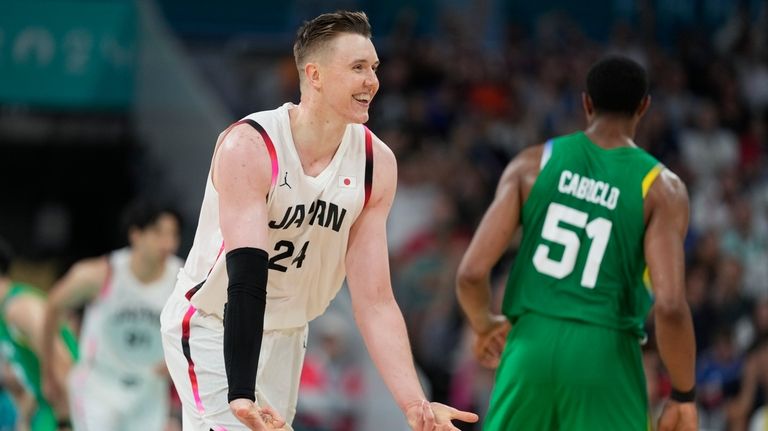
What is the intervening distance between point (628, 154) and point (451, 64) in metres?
9.48

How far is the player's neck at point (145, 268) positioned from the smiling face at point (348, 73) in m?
4.23

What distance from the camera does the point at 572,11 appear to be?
17359 mm

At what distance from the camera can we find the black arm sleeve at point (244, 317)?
449cm

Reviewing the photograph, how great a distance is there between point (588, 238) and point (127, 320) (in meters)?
4.01

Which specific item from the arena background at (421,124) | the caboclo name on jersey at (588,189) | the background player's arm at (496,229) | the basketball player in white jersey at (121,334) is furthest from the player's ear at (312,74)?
the arena background at (421,124)

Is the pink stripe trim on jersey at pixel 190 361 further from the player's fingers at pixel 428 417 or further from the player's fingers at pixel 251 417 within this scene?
the player's fingers at pixel 428 417

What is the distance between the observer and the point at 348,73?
16.0 ft

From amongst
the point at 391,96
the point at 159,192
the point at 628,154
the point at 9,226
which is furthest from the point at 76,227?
the point at 628,154

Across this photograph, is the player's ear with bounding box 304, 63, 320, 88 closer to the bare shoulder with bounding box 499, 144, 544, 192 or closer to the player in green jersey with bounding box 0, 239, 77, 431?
the bare shoulder with bounding box 499, 144, 544, 192

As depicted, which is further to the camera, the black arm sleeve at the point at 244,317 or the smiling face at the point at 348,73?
the smiling face at the point at 348,73

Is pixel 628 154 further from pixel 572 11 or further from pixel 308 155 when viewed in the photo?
pixel 572 11

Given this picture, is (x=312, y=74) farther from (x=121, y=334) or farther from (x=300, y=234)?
(x=121, y=334)

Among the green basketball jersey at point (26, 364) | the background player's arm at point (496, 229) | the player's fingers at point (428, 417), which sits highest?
the background player's arm at point (496, 229)

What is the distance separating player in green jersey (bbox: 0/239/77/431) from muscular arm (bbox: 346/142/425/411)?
445cm
